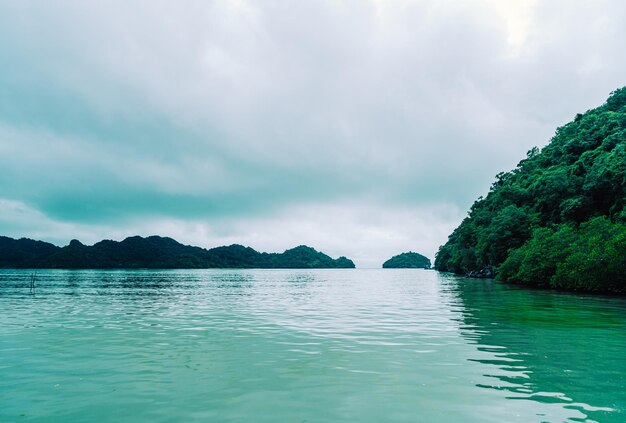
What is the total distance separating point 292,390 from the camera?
37.2 feet

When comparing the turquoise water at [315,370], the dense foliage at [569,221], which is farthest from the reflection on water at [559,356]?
the dense foliage at [569,221]

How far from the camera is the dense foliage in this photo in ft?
159

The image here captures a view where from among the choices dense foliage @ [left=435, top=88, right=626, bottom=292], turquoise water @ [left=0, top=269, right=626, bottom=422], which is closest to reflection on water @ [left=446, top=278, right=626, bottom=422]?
turquoise water @ [left=0, top=269, right=626, bottom=422]

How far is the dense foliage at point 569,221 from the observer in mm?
48438

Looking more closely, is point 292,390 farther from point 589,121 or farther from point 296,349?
point 589,121

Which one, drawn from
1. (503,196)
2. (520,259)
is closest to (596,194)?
(520,259)

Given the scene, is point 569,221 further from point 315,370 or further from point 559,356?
point 315,370

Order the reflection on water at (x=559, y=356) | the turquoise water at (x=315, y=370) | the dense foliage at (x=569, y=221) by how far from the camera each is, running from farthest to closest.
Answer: the dense foliage at (x=569, y=221), the reflection on water at (x=559, y=356), the turquoise water at (x=315, y=370)

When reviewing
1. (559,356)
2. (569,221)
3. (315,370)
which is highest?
(569,221)

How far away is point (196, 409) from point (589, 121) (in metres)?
133

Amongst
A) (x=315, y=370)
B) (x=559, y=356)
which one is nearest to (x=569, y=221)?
(x=559, y=356)

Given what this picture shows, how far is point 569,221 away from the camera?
74062 millimetres

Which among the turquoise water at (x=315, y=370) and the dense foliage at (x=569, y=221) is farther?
the dense foliage at (x=569, y=221)

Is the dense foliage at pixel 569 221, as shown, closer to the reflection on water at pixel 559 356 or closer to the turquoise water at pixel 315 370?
the reflection on water at pixel 559 356
